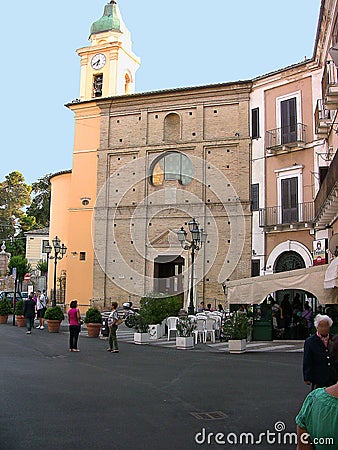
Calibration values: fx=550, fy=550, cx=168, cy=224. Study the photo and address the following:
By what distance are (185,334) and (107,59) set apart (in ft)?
86.4

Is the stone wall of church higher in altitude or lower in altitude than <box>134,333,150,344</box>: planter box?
higher

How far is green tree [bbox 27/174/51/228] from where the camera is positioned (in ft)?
233

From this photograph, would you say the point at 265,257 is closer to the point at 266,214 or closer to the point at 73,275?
the point at 266,214

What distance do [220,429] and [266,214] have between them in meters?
23.7

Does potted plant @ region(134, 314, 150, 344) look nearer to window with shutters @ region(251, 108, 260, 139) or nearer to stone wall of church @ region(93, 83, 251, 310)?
stone wall of church @ region(93, 83, 251, 310)

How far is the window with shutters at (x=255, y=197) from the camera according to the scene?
30453 mm

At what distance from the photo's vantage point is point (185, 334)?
17250 millimetres

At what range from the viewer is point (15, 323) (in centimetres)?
2827

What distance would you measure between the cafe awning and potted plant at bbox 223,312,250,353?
5.11ft

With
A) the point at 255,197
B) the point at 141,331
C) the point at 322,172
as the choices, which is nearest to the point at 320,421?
the point at 141,331

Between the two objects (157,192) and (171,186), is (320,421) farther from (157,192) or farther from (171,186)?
(157,192)

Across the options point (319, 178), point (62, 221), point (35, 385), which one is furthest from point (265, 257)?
point (35, 385)

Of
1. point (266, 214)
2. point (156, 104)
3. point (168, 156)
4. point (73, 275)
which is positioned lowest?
point (73, 275)

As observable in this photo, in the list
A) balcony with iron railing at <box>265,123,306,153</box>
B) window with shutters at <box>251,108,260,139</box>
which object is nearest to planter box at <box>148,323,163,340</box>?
balcony with iron railing at <box>265,123,306,153</box>
